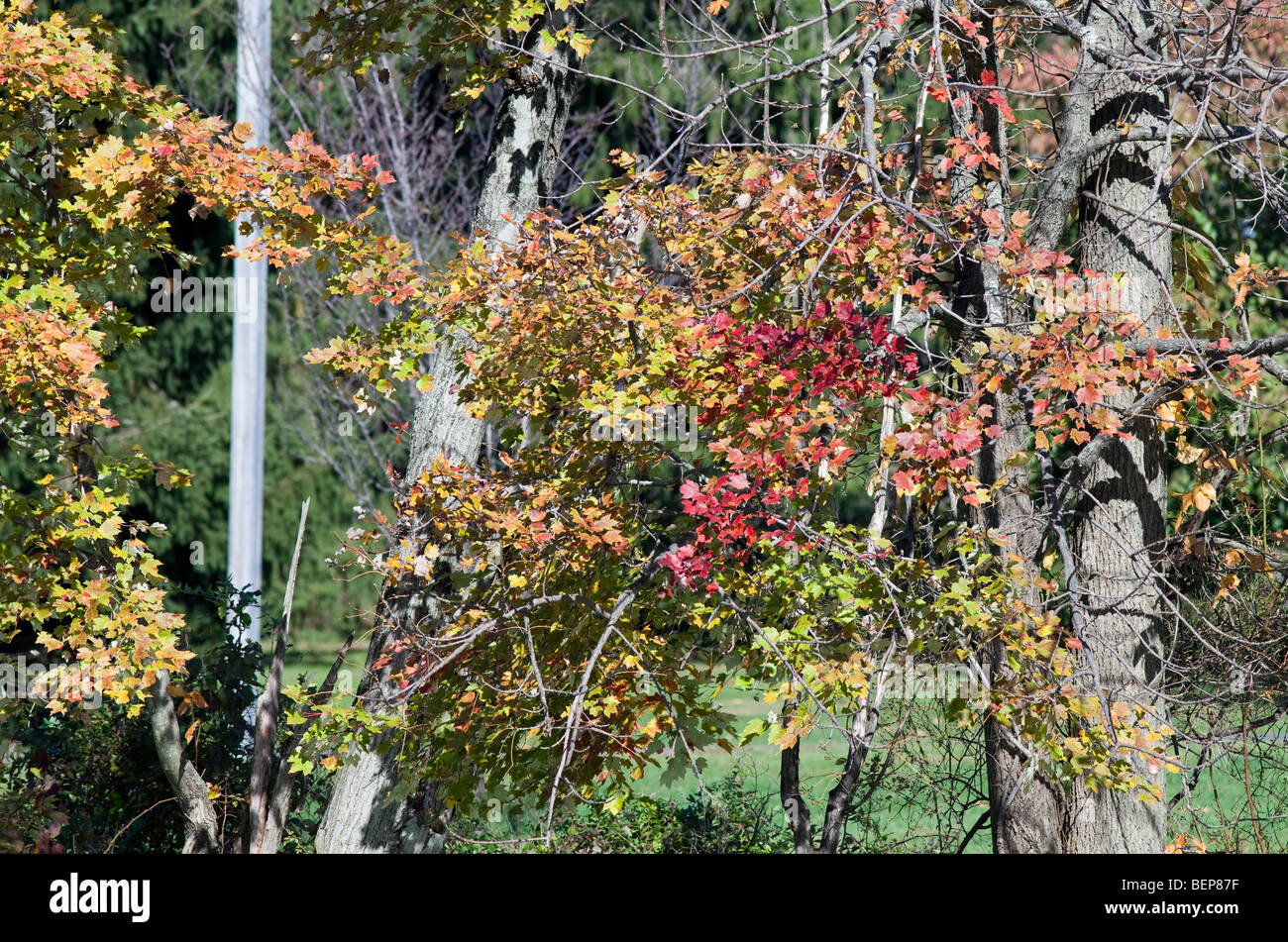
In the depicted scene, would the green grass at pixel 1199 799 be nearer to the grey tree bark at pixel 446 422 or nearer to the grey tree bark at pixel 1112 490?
the grey tree bark at pixel 1112 490

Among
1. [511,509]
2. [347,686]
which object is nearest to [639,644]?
[511,509]

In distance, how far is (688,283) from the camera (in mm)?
4551

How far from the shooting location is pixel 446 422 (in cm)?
548

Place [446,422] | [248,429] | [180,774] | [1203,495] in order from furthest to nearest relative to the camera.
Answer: [248,429]
[446,422]
[180,774]
[1203,495]

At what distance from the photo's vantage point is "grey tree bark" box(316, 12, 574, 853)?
5.15 meters

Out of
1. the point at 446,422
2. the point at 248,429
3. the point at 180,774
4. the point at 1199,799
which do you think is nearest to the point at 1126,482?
the point at 1199,799

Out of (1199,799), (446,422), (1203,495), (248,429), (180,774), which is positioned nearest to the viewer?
(1203,495)

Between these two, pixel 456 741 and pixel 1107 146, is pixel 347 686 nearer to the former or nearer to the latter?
pixel 456 741

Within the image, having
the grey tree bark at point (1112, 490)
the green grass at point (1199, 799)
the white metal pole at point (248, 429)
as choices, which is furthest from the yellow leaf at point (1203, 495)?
the white metal pole at point (248, 429)

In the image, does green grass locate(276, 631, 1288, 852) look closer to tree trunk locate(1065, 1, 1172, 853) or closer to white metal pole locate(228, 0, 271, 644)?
tree trunk locate(1065, 1, 1172, 853)

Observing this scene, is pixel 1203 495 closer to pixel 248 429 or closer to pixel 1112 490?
pixel 1112 490

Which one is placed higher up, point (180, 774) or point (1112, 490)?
point (1112, 490)
